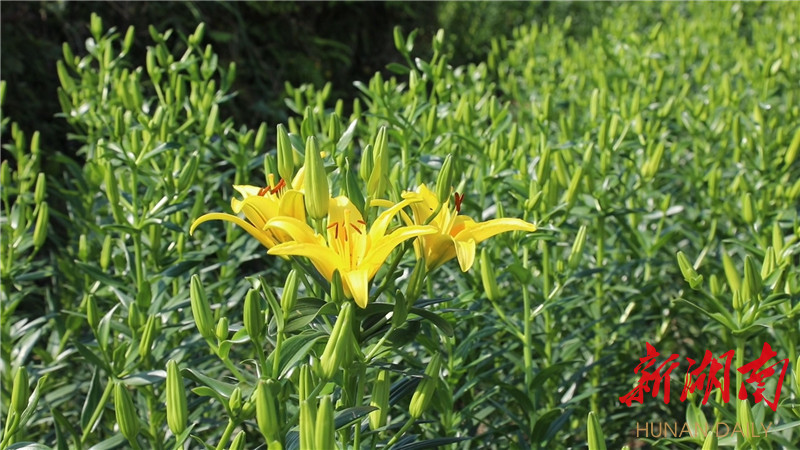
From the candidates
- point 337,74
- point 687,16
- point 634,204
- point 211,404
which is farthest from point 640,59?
point 687,16

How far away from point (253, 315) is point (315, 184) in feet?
0.63

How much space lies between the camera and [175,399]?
1.04 m

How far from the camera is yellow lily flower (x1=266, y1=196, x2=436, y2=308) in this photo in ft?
3.20

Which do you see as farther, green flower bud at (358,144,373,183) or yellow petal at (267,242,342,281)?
green flower bud at (358,144,373,183)

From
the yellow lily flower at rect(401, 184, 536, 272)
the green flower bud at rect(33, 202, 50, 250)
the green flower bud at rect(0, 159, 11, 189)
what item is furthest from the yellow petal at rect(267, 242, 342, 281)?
the green flower bud at rect(0, 159, 11, 189)

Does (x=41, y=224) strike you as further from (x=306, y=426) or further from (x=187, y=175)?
(x=306, y=426)

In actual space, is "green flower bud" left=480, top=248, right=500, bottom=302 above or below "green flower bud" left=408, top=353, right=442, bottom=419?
above

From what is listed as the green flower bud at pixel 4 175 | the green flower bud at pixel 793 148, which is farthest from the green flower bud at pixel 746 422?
the green flower bud at pixel 4 175

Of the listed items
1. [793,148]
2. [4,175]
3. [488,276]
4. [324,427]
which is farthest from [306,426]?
[793,148]

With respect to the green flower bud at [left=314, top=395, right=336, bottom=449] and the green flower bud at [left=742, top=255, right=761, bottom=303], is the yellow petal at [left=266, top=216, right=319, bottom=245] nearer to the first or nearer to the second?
the green flower bud at [left=314, top=395, right=336, bottom=449]

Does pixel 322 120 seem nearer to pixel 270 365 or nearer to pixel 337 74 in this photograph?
pixel 270 365

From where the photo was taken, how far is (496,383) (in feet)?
5.40

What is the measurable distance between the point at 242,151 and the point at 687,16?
16.2 ft

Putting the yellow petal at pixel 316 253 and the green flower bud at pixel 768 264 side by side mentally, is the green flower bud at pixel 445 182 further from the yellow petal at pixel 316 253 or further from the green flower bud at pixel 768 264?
the green flower bud at pixel 768 264
